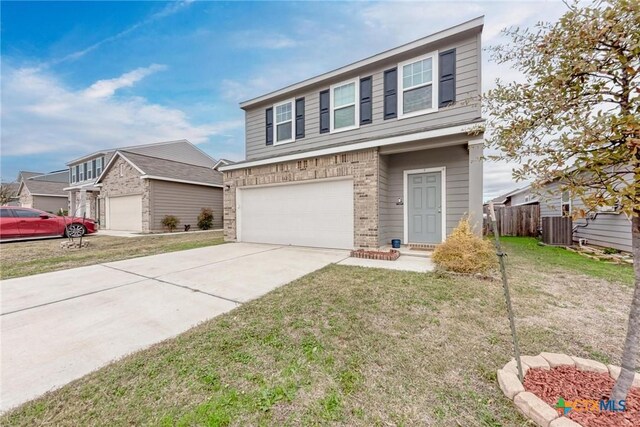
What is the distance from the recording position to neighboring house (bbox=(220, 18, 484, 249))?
21.6 feet

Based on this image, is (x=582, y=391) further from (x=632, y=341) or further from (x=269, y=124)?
(x=269, y=124)

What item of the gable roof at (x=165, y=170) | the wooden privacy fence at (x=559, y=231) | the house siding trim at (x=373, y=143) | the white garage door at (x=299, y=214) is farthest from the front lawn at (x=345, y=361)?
the gable roof at (x=165, y=170)

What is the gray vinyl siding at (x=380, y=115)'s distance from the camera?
6547 mm

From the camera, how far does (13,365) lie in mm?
2225

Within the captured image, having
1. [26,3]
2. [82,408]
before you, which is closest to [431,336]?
[82,408]

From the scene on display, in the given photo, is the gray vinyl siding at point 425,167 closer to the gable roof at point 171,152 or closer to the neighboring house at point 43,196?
the gable roof at point 171,152

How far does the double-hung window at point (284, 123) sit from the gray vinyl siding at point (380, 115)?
0.23 metres

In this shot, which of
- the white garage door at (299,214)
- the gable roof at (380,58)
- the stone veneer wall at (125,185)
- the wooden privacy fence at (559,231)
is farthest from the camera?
the stone veneer wall at (125,185)

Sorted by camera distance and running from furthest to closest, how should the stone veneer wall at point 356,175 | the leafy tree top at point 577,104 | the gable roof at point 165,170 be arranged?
1. the gable roof at point 165,170
2. the stone veneer wall at point 356,175
3. the leafy tree top at point 577,104

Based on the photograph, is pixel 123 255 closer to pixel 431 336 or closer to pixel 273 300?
pixel 273 300

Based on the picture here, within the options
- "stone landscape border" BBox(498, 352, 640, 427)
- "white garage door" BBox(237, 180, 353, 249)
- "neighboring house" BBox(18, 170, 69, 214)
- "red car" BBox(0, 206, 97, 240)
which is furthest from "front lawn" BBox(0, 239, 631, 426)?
"neighboring house" BBox(18, 170, 69, 214)

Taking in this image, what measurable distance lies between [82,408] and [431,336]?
9.86ft

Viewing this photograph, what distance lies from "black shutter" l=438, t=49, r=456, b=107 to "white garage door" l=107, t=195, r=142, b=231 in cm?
1634

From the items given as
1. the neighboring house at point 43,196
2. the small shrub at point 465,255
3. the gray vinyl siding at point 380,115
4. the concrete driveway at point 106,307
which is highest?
the gray vinyl siding at point 380,115
